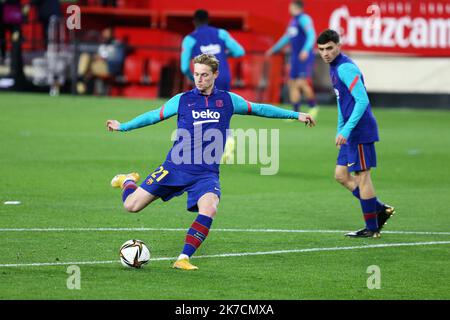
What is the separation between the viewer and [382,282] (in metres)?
9.41

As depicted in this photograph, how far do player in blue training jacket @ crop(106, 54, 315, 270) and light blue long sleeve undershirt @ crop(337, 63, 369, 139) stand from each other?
4.57ft

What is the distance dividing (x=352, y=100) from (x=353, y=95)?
170 millimetres

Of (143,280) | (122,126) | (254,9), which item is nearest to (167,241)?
(122,126)

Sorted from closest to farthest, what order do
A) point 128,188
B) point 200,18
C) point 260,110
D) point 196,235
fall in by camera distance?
point 196,235
point 260,110
point 128,188
point 200,18

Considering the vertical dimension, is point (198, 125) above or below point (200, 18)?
below

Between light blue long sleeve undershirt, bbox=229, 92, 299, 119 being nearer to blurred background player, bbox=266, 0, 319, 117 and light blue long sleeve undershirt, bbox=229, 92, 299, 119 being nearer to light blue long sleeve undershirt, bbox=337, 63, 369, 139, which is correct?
light blue long sleeve undershirt, bbox=337, 63, 369, 139

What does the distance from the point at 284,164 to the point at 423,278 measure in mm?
9556

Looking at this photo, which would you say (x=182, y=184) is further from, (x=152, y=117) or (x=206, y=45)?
(x=206, y=45)

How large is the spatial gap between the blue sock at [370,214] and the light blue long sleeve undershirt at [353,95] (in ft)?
2.80

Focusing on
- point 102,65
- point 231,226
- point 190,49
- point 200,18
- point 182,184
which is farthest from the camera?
point 102,65

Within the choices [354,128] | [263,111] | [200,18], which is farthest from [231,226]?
[200,18]

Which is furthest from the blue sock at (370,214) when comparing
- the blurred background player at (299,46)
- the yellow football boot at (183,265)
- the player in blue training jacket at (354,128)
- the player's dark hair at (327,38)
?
the blurred background player at (299,46)

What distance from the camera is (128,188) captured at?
1082 cm
